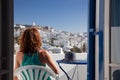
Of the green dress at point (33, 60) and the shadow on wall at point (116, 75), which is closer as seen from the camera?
the shadow on wall at point (116, 75)

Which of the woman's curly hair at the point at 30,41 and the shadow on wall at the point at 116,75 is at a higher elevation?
the woman's curly hair at the point at 30,41

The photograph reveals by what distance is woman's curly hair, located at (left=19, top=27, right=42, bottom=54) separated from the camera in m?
3.29

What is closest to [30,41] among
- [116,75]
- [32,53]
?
[32,53]

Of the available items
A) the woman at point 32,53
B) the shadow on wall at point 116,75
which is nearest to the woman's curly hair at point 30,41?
the woman at point 32,53

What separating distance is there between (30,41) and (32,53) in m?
0.15

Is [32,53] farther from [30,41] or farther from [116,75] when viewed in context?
[116,75]

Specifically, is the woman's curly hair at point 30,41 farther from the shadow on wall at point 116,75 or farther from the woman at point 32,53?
the shadow on wall at point 116,75

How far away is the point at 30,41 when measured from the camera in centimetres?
331

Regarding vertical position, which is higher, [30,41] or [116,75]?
[30,41]

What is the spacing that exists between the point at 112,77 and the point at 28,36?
1.60 m

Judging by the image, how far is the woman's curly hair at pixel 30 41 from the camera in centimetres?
329

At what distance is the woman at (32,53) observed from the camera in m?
3.24

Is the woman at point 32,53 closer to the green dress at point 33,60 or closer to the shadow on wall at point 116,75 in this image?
the green dress at point 33,60

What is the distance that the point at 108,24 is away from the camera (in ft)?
6.36
